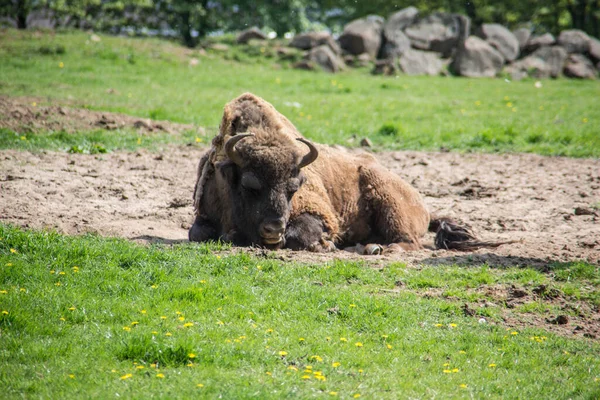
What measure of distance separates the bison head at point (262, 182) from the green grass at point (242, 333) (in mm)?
726

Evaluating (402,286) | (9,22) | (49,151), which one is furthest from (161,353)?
(9,22)

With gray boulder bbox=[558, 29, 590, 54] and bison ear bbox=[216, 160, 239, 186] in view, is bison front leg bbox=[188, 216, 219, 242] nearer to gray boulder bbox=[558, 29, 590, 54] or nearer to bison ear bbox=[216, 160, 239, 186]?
bison ear bbox=[216, 160, 239, 186]

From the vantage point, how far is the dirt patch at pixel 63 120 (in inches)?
520

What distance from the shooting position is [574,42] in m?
31.5

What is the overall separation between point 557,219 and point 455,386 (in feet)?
17.9

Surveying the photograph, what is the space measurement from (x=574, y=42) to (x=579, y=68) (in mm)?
2405

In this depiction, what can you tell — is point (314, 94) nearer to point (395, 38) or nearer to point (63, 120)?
point (63, 120)

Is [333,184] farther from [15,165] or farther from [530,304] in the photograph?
[15,165]

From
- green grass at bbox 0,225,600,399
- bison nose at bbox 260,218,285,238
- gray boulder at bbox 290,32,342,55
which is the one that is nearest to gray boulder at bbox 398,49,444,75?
gray boulder at bbox 290,32,342,55

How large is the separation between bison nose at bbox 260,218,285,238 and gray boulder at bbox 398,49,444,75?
65.8ft

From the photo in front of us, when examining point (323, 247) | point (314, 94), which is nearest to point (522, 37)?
point (314, 94)

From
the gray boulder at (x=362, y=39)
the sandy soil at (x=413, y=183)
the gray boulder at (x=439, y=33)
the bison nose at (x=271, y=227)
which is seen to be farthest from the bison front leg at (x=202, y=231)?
the gray boulder at (x=439, y=33)

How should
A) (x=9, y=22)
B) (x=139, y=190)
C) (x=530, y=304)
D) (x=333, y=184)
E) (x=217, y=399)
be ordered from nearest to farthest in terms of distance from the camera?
(x=217, y=399)
(x=530, y=304)
(x=333, y=184)
(x=139, y=190)
(x=9, y=22)

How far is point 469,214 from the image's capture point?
10.6 metres
